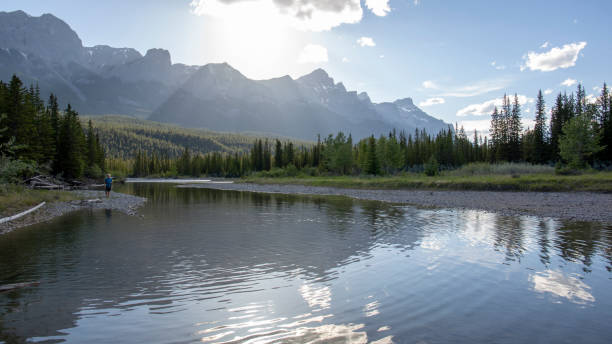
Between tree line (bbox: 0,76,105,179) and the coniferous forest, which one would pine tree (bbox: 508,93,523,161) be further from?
tree line (bbox: 0,76,105,179)

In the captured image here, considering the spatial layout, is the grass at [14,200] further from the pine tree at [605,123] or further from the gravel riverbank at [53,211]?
the pine tree at [605,123]

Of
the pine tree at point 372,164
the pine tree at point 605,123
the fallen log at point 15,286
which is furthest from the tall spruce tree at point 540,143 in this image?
the fallen log at point 15,286

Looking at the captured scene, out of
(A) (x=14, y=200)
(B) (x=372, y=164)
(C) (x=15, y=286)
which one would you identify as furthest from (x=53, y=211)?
(B) (x=372, y=164)

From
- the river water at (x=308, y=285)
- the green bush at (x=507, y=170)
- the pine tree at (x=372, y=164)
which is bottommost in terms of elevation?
the river water at (x=308, y=285)

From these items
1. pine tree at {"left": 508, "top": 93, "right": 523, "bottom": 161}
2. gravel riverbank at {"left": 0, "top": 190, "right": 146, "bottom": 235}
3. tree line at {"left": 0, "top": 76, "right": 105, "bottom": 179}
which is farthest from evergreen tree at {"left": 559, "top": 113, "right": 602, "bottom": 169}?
tree line at {"left": 0, "top": 76, "right": 105, "bottom": 179}

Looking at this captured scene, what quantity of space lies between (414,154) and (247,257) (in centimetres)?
10485

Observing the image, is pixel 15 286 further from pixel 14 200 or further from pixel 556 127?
pixel 556 127

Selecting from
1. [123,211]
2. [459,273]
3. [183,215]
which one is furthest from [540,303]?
[123,211]

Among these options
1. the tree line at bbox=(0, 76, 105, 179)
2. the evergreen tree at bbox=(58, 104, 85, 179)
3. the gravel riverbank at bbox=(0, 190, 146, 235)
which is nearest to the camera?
the gravel riverbank at bbox=(0, 190, 146, 235)

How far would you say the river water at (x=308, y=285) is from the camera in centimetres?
648

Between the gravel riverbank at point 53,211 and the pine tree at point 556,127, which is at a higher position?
the pine tree at point 556,127

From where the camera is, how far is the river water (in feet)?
21.3

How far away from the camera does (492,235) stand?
16375 mm

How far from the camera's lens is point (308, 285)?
30.6 ft
